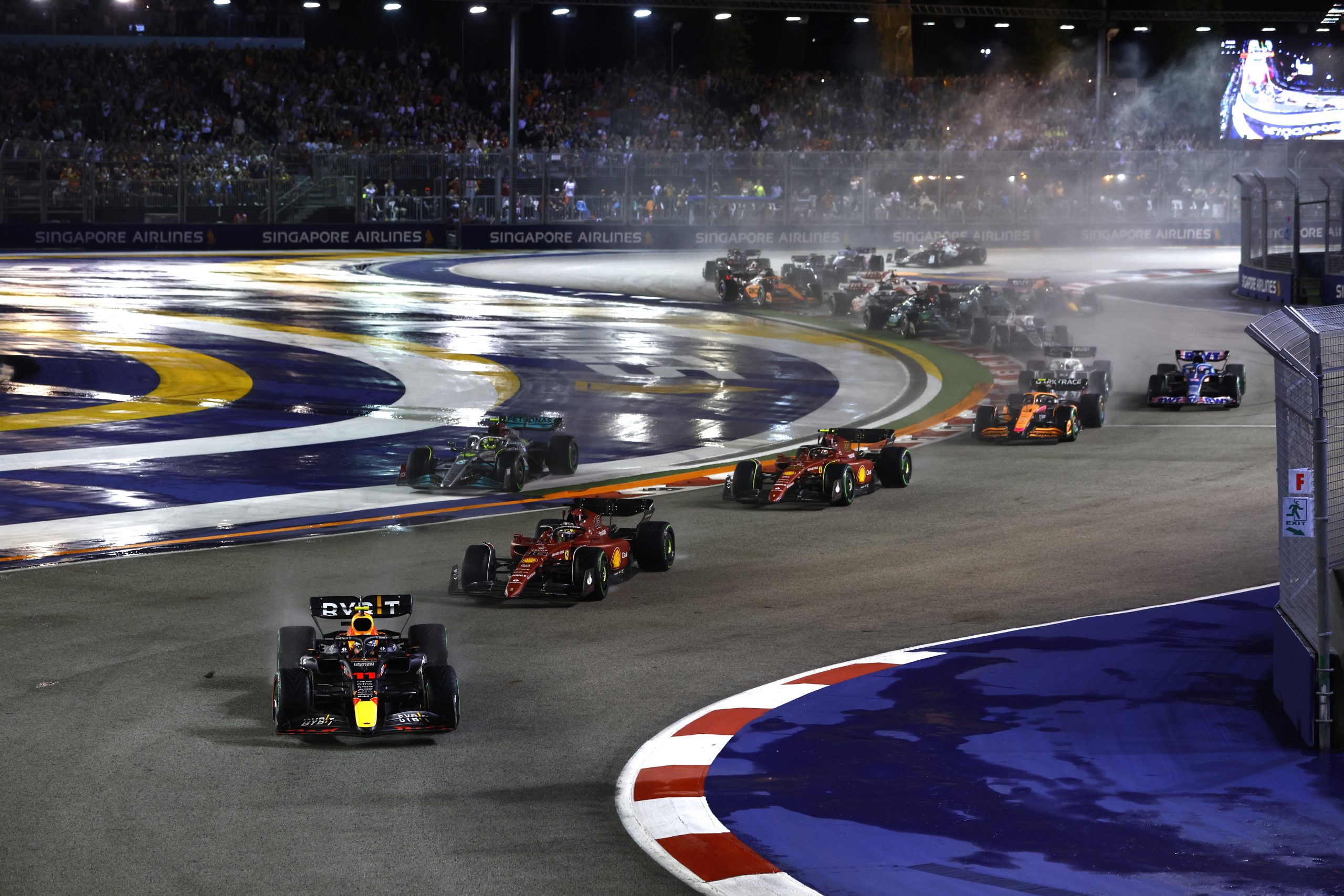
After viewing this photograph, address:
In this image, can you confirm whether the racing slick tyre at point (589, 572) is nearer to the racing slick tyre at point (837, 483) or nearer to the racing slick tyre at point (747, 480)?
the racing slick tyre at point (747, 480)

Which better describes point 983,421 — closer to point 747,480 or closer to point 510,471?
point 747,480

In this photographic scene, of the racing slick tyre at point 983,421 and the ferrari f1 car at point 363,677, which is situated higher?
the racing slick tyre at point 983,421

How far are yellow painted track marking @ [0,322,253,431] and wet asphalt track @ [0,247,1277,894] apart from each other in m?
7.84

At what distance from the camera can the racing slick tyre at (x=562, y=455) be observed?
16.4 meters

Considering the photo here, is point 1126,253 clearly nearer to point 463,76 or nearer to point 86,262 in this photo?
point 463,76

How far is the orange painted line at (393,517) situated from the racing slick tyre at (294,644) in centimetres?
409

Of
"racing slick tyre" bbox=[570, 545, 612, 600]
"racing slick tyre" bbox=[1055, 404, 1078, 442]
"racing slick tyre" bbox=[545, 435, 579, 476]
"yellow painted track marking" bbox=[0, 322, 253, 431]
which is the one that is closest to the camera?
"racing slick tyre" bbox=[570, 545, 612, 600]

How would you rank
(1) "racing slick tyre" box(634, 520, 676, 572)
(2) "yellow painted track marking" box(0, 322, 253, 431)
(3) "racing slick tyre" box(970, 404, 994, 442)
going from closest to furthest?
(1) "racing slick tyre" box(634, 520, 676, 572), (3) "racing slick tyre" box(970, 404, 994, 442), (2) "yellow painted track marking" box(0, 322, 253, 431)

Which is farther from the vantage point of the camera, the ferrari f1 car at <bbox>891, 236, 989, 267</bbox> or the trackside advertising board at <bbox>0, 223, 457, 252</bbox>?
the trackside advertising board at <bbox>0, 223, 457, 252</bbox>

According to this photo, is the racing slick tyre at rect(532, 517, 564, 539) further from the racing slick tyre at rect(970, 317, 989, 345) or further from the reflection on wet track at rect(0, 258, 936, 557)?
the racing slick tyre at rect(970, 317, 989, 345)

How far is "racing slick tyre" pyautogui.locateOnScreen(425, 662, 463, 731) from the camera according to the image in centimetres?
818

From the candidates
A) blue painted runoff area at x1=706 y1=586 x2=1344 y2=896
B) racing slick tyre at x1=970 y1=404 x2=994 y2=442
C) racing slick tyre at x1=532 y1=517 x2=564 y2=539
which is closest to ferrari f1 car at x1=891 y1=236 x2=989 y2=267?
racing slick tyre at x1=970 y1=404 x2=994 y2=442

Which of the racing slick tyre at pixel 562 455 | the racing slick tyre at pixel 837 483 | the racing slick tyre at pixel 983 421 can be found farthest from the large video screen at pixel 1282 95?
the racing slick tyre at pixel 837 483

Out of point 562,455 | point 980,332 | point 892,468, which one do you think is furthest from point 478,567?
point 980,332
